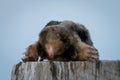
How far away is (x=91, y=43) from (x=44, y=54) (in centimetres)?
202

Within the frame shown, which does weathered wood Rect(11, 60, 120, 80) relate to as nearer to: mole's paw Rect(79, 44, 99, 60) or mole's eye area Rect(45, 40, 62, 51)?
mole's paw Rect(79, 44, 99, 60)

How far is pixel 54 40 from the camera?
410 inches

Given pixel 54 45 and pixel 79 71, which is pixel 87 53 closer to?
pixel 54 45

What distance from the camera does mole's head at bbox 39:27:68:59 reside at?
1030 centimetres

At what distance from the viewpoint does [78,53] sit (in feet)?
33.7

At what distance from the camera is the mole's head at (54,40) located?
1030 centimetres

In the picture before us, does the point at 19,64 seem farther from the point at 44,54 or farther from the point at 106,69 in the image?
the point at 44,54

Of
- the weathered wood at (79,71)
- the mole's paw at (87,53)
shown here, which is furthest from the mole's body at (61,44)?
the weathered wood at (79,71)

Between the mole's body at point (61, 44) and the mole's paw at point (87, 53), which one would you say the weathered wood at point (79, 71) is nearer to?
the mole's paw at point (87, 53)

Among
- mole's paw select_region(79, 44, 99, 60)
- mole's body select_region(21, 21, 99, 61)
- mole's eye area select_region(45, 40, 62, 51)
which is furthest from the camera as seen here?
mole's eye area select_region(45, 40, 62, 51)

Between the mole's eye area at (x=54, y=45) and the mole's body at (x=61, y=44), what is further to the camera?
the mole's eye area at (x=54, y=45)

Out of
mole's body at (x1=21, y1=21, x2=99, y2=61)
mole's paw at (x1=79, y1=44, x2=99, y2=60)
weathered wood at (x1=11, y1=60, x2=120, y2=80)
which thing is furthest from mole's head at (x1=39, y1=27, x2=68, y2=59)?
weathered wood at (x1=11, y1=60, x2=120, y2=80)

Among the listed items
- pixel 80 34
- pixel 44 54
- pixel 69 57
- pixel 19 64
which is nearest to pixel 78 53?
pixel 69 57

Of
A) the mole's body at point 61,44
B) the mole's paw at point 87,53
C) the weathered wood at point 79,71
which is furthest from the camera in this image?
the mole's body at point 61,44
